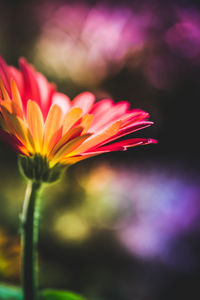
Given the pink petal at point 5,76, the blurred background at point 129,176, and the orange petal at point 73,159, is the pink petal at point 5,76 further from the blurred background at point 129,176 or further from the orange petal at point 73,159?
the blurred background at point 129,176

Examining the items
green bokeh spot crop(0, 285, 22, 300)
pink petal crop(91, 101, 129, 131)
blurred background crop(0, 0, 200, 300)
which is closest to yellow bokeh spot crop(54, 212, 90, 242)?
blurred background crop(0, 0, 200, 300)

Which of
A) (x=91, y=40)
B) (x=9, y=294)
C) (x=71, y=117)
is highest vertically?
(x=91, y=40)

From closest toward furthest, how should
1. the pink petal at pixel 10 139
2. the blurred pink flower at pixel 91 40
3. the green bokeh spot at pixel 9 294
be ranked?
the pink petal at pixel 10 139, the green bokeh spot at pixel 9 294, the blurred pink flower at pixel 91 40

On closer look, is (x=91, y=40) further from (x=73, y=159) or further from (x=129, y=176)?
(x=73, y=159)

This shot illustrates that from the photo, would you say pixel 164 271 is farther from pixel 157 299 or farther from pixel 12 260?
pixel 12 260

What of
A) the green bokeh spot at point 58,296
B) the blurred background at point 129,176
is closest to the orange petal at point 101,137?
the green bokeh spot at point 58,296

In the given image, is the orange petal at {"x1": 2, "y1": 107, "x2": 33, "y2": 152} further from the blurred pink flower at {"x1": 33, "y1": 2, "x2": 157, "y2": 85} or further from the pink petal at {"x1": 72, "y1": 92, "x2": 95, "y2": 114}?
the blurred pink flower at {"x1": 33, "y1": 2, "x2": 157, "y2": 85}

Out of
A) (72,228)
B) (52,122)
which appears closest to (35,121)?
(52,122)
